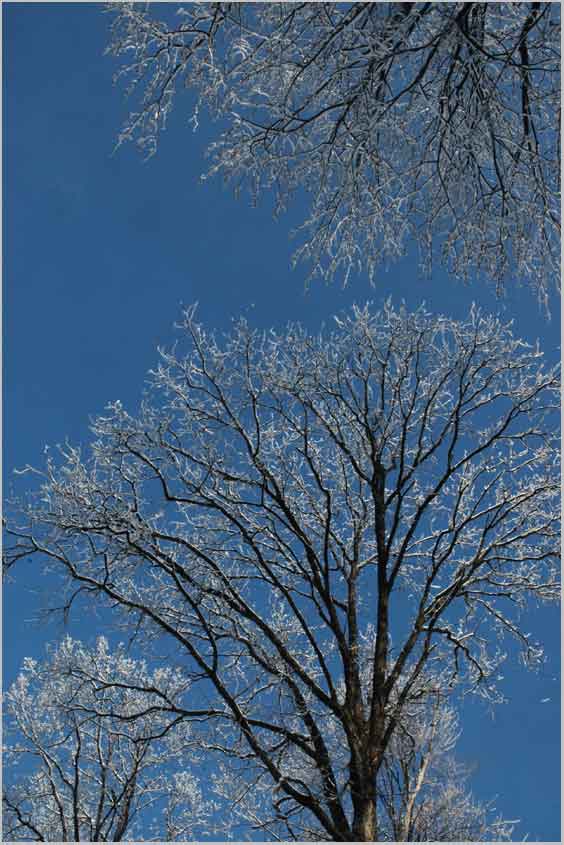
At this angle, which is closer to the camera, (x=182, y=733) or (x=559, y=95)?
(x=559, y=95)

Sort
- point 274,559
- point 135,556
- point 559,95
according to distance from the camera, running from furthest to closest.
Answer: point 274,559, point 135,556, point 559,95

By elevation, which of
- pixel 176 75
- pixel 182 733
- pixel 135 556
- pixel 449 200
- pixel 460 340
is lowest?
pixel 182 733

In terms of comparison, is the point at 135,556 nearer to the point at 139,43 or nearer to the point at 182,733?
the point at 182,733

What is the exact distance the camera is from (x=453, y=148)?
5.20 m

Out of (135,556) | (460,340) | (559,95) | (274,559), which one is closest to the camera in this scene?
(559,95)

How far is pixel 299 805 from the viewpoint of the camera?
7371 millimetres

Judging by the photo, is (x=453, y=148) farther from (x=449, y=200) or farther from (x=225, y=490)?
(x=225, y=490)

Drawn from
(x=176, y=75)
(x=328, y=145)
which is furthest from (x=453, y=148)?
(x=176, y=75)

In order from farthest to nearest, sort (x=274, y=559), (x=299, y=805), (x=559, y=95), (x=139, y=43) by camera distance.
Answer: (x=274, y=559), (x=299, y=805), (x=139, y=43), (x=559, y=95)

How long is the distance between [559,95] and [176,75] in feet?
7.63

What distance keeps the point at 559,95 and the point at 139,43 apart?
2.54 m

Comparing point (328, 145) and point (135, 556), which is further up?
point (328, 145)

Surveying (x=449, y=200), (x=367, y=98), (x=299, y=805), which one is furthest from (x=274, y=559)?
(x=367, y=98)

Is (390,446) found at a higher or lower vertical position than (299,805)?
higher
